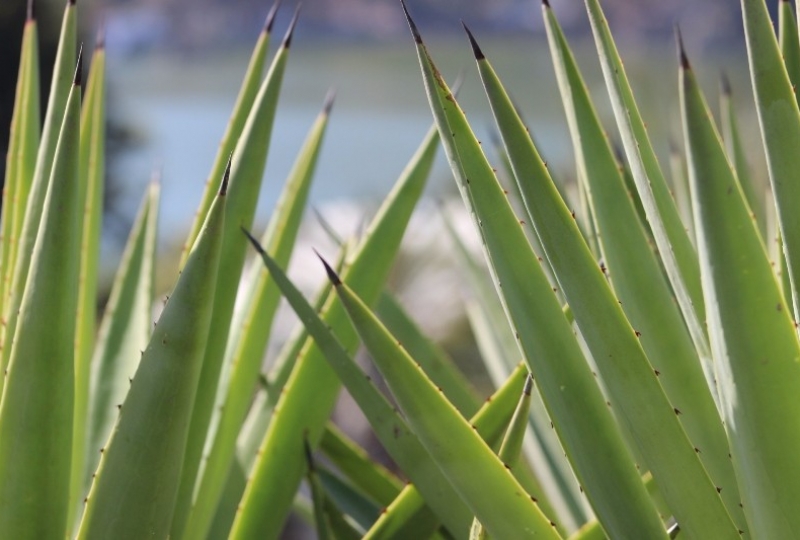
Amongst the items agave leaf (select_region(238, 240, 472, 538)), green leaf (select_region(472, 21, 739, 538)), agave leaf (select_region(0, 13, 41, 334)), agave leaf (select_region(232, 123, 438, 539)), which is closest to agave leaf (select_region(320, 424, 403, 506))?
agave leaf (select_region(232, 123, 438, 539))

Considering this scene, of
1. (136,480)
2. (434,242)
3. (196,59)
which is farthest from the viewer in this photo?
(196,59)

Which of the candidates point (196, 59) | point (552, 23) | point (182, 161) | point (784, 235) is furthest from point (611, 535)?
point (182, 161)

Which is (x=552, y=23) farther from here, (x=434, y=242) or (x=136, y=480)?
(x=434, y=242)

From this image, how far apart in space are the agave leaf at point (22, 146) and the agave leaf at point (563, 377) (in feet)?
1.34

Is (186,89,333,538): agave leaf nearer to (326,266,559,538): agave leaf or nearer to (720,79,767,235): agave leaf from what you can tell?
(326,266,559,538): agave leaf

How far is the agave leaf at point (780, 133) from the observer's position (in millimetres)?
491

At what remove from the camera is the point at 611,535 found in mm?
539

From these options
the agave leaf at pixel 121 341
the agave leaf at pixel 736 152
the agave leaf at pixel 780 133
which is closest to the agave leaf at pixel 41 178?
the agave leaf at pixel 121 341

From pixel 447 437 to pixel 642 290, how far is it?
0.58 feet

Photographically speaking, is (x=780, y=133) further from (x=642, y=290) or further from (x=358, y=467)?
(x=358, y=467)

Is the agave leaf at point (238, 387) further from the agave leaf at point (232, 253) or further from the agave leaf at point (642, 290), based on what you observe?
the agave leaf at point (642, 290)

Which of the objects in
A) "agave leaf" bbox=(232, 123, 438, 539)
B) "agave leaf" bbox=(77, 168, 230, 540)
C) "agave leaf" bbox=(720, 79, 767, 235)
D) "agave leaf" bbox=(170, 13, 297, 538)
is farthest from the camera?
"agave leaf" bbox=(720, 79, 767, 235)

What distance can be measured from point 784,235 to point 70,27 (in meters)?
0.52

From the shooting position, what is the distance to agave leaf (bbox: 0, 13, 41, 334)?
0.77 m
